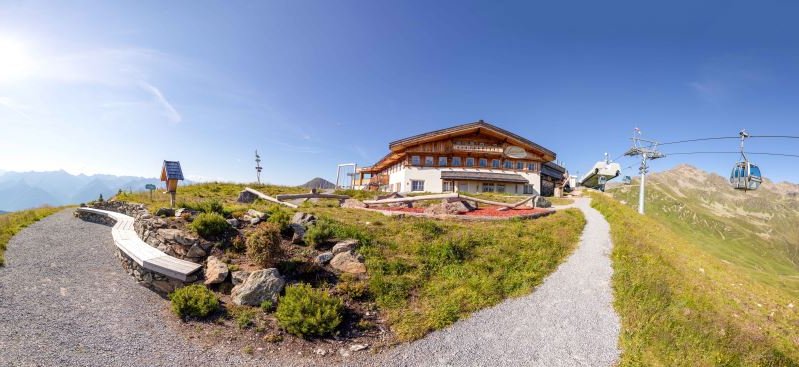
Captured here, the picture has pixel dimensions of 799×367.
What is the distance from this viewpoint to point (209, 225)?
1096cm

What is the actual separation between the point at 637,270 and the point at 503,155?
37279 mm

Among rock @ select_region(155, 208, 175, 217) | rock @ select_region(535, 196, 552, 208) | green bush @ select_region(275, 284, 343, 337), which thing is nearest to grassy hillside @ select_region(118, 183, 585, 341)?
green bush @ select_region(275, 284, 343, 337)

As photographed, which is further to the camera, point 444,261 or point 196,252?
point 444,261

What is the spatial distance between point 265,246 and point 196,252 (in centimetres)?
273

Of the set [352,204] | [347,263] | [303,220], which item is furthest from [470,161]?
[347,263]

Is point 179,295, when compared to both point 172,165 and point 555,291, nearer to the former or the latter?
point 555,291

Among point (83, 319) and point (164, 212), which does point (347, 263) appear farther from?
point (164, 212)

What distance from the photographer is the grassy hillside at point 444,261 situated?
8.46 m

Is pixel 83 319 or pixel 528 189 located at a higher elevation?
pixel 528 189

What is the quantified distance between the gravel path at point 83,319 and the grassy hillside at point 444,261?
12.0ft

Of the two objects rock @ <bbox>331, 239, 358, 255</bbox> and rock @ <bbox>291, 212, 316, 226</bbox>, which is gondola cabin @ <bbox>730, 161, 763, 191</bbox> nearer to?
rock @ <bbox>331, 239, 358, 255</bbox>

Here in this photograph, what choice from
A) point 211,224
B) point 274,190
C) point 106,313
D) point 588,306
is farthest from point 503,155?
point 106,313

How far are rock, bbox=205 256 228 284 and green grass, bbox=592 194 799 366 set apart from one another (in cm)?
1024

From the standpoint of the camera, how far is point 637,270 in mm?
11383
